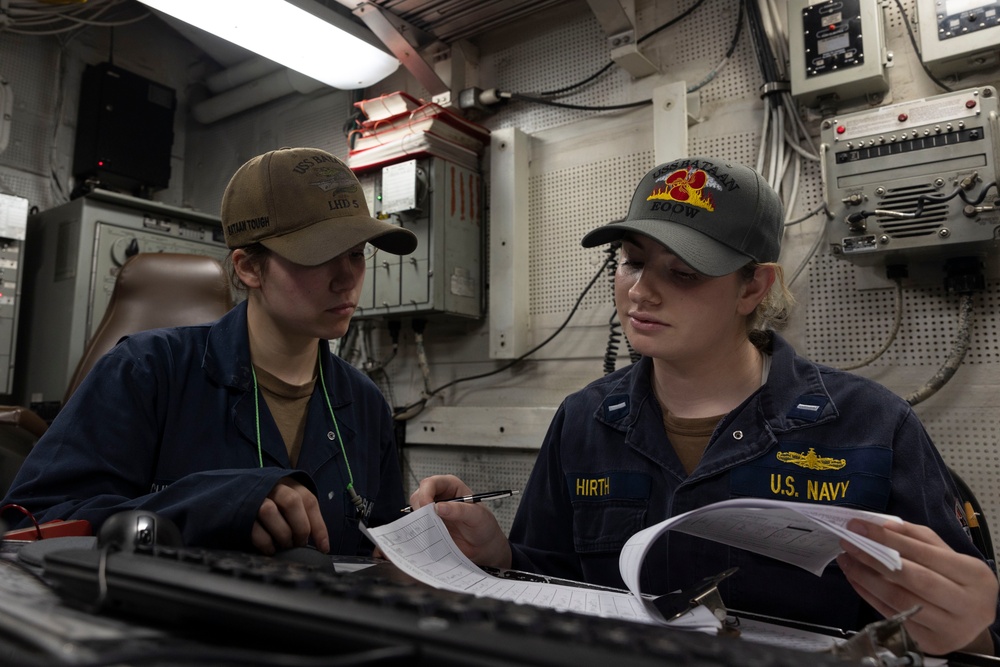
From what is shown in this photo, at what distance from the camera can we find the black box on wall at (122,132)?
11.6ft

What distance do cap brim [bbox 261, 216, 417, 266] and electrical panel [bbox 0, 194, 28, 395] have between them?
2449 millimetres

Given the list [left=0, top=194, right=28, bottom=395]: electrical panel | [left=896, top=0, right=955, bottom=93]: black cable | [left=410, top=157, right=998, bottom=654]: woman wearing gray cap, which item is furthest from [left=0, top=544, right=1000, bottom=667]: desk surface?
[left=0, top=194, right=28, bottom=395]: electrical panel

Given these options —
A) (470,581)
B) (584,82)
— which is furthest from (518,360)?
(470,581)

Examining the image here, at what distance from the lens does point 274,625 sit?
40 centimetres

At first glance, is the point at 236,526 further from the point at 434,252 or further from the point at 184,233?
the point at 184,233

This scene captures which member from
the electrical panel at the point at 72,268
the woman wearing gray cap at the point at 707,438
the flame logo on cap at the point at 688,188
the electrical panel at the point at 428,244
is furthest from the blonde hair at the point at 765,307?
the electrical panel at the point at 72,268

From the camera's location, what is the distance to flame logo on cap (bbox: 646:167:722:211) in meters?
1.22

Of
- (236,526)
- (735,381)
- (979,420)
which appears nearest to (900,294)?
(979,420)

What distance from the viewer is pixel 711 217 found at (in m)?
1.21

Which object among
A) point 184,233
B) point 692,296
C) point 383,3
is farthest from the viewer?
point 184,233

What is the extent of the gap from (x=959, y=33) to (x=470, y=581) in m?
2.08

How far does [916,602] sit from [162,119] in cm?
418

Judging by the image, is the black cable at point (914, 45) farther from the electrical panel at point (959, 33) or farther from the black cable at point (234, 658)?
the black cable at point (234, 658)

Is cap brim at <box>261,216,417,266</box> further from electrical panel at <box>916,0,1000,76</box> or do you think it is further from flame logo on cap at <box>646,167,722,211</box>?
electrical panel at <box>916,0,1000,76</box>
